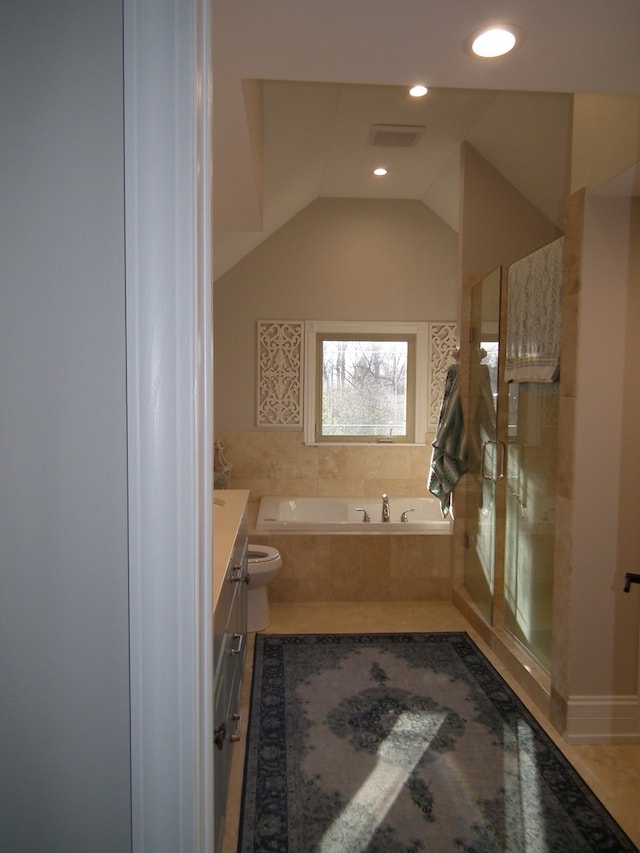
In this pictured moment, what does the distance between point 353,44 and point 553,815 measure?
7.75 ft

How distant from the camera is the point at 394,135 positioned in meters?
3.73

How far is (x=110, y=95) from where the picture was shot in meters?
0.69

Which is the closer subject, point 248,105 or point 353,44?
point 353,44

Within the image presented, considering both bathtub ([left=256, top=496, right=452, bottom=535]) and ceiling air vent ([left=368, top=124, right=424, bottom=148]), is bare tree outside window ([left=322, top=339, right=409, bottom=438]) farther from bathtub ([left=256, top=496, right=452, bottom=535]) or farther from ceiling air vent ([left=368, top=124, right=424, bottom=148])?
ceiling air vent ([left=368, top=124, right=424, bottom=148])

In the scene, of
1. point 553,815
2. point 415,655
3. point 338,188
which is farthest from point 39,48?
point 338,188

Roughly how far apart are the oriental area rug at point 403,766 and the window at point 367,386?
224cm

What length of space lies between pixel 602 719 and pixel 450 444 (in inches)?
69.6

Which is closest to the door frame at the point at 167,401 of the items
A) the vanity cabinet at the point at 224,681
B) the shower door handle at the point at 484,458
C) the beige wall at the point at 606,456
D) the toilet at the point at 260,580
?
the vanity cabinet at the point at 224,681

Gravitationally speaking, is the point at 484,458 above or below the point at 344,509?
above

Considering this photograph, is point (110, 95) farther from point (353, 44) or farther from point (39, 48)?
point (353, 44)

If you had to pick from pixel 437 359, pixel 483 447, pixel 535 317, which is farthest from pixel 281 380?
pixel 535 317

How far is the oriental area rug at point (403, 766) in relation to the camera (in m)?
1.84

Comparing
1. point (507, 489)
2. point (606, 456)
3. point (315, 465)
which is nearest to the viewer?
point (606, 456)

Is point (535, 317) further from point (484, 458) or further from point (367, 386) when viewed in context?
point (367, 386)
